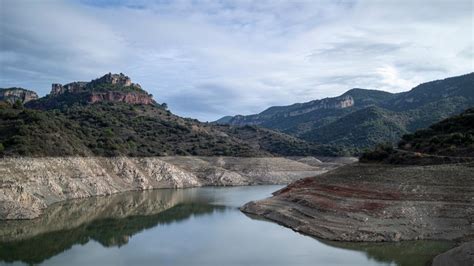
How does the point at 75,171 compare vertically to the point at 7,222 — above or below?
above

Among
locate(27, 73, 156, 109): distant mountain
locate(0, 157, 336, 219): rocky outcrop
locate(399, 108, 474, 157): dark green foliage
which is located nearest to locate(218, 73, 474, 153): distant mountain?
locate(0, 157, 336, 219): rocky outcrop

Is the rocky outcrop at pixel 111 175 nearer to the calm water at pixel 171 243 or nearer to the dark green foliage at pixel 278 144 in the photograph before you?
the calm water at pixel 171 243

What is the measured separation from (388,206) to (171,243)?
53.1 feet

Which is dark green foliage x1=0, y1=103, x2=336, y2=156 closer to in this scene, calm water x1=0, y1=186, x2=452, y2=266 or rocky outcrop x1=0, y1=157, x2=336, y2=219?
rocky outcrop x1=0, y1=157, x2=336, y2=219

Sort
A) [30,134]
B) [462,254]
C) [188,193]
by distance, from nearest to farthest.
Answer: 1. [462,254]
2. [30,134]
3. [188,193]

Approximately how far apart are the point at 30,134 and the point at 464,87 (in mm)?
146560

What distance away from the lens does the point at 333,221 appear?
35.7 m

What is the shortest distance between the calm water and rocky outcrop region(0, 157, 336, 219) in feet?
9.12

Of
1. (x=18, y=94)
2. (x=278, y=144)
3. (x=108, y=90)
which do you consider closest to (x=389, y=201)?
(x=278, y=144)

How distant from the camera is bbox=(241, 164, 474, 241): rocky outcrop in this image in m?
31.9

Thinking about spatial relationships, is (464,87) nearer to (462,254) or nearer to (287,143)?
(287,143)

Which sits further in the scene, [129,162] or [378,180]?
[129,162]

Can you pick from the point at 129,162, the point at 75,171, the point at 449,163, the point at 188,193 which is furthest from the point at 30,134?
the point at 449,163

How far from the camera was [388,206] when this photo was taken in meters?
35.2
